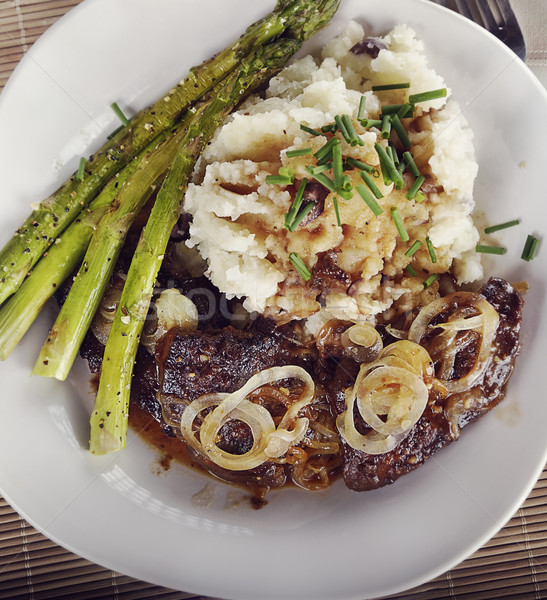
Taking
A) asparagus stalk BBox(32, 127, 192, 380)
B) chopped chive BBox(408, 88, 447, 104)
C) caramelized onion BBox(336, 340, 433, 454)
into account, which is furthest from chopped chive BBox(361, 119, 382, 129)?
asparagus stalk BBox(32, 127, 192, 380)

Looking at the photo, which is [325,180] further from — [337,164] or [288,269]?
[288,269]

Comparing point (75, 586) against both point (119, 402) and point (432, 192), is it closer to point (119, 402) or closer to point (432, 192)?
point (119, 402)

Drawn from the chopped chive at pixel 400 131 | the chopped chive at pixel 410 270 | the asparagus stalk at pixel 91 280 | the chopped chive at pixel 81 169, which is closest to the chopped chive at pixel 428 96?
the chopped chive at pixel 400 131

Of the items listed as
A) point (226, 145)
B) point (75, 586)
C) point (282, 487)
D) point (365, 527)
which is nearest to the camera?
point (226, 145)

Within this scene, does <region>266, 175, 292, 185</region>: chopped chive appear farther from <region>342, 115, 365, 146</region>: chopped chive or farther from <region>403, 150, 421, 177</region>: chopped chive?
<region>403, 150, 421, 177</region>: chopped chive

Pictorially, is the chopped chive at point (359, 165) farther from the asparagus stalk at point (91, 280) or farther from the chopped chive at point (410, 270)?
the asparagus stalk at point (91, 280)

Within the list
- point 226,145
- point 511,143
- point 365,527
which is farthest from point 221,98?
point 365,527

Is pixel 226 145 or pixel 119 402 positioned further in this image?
pixel 119 402

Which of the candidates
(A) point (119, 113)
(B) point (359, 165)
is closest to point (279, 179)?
(B) point (359, 165)
